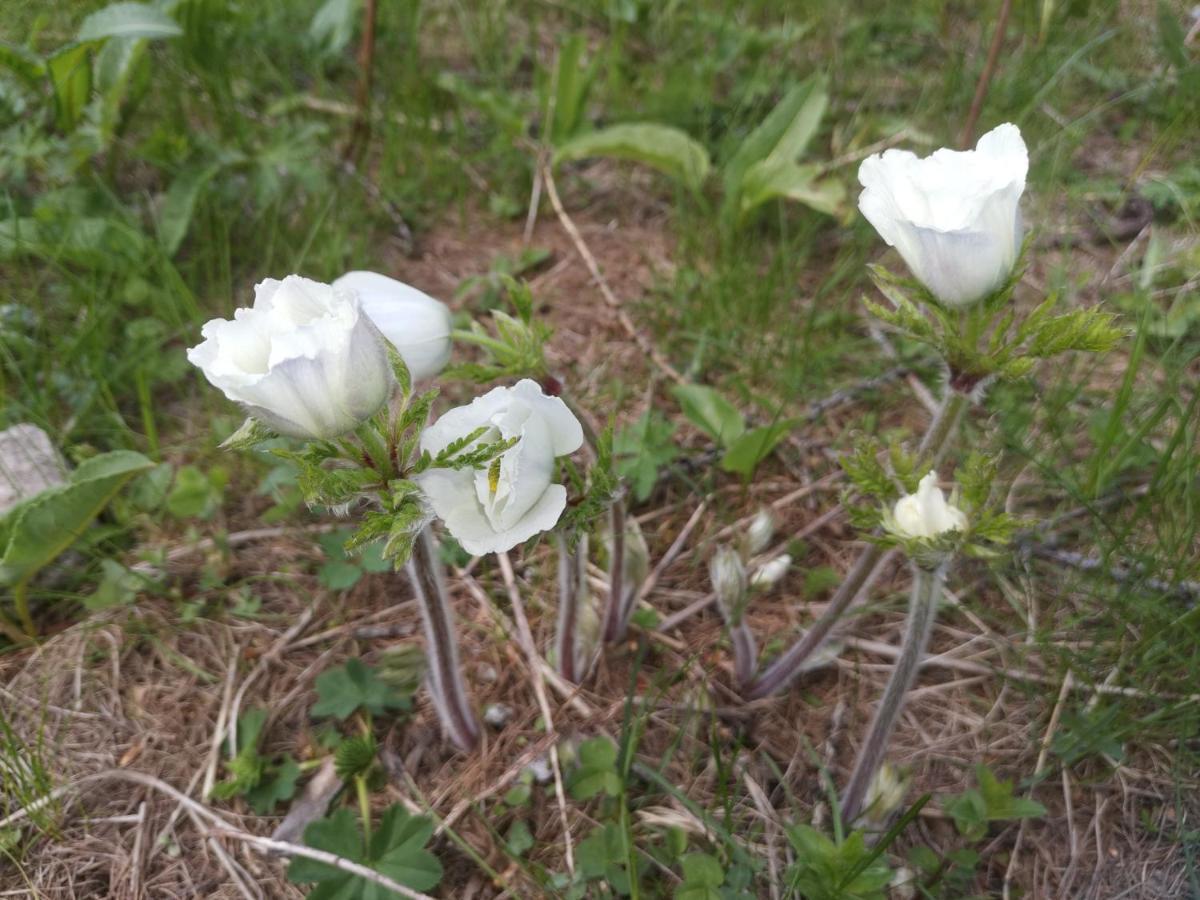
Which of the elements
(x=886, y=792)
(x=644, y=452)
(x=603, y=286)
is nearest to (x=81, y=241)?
(x=603, y=286)

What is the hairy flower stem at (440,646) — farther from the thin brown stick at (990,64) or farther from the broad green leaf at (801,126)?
the thin brown stick at (990,64)

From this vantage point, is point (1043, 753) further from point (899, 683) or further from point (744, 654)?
point (744, 654)

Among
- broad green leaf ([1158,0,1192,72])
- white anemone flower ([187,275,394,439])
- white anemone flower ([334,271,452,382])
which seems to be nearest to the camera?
white anemone flower ([187,275,394,439])

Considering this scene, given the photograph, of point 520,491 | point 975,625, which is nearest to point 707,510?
point 975,625

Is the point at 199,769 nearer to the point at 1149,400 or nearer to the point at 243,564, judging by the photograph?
the point at 243,564

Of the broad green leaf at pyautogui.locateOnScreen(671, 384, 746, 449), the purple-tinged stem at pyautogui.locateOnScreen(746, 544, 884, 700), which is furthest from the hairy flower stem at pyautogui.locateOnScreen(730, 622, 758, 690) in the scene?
the broad green leaf at pyautogui.locateOnScreen(671, 384, 746, 449)

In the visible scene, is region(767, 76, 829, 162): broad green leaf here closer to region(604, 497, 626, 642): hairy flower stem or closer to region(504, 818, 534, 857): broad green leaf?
region(604, 497, 626, 642): hairy flower stem
